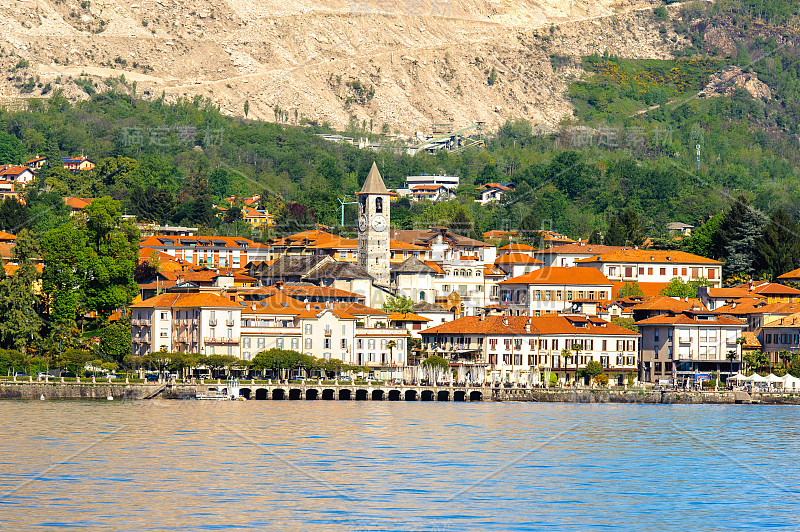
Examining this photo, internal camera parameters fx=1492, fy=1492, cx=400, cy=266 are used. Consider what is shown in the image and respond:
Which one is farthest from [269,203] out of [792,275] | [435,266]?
[792,275]

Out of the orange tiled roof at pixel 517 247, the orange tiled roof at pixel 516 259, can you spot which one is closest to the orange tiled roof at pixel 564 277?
the orange tiled roof at pixel 516 259

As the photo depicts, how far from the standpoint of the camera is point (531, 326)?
90750mm

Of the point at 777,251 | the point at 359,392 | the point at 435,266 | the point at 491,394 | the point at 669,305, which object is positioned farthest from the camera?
the point at 777,251

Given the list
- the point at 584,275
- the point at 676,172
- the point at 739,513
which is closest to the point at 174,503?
the point at 739,513

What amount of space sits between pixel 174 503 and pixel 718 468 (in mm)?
20410

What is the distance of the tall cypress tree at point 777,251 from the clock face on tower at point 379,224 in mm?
30419

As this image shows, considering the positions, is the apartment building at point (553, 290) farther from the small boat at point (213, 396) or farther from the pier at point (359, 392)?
the small boat at point (213, 396)

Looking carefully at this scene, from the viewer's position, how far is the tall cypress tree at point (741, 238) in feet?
396

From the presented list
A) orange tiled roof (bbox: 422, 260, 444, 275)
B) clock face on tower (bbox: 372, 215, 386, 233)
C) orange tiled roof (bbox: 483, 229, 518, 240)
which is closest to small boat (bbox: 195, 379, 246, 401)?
clock face on tower (bbox: 372, 215, 386, 233)

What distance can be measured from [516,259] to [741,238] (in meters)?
19.0

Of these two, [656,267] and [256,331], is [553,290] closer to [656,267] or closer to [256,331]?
[656,267]

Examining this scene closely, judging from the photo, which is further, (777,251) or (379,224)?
(777,251)

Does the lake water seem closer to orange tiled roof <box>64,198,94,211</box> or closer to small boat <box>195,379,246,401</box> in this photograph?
small boat <box>195,379,246,401</box>

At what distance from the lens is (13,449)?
51.8 metres
